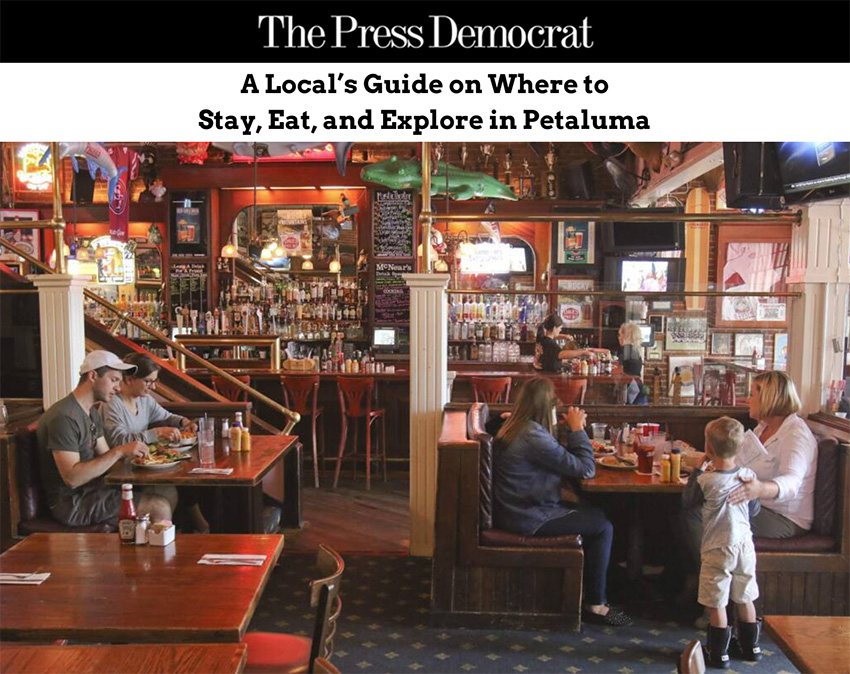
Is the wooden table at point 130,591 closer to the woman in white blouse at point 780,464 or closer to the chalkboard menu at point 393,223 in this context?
the woman in white blouse at point 780,464

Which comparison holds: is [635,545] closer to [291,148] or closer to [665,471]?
[665,471]

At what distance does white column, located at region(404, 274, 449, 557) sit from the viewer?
448 cm

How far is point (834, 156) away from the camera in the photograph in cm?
380

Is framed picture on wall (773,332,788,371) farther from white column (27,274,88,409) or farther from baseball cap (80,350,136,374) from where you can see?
white column (27,274,88,409)

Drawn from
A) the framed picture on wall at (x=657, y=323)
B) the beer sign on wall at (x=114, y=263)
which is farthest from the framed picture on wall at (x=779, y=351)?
the beer sign on wall at (x=114, y=263)

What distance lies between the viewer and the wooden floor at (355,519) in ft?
15.9

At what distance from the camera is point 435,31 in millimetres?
2344

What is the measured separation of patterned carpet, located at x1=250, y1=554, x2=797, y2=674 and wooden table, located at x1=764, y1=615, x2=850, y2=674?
4.08ft

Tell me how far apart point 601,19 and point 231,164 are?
7334 millimetres

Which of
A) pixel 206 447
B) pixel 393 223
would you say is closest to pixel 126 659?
pixel 206 447

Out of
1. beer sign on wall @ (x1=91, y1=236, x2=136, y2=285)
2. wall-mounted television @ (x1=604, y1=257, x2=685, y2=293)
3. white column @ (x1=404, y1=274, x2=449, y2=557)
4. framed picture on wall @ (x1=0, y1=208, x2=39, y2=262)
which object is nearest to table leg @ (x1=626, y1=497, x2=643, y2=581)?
white column @ (x1=404, y1=274, x2=449, y2=557)

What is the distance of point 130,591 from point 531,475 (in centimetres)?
201

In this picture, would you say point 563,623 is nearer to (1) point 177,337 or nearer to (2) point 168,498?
(2) point 168,498

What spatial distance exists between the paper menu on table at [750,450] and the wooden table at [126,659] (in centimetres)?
269
